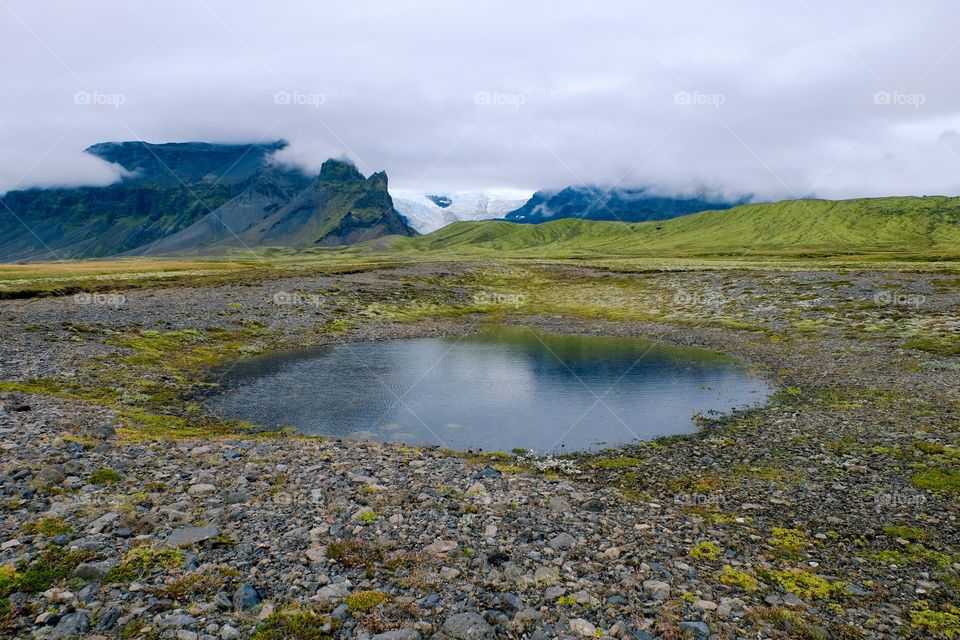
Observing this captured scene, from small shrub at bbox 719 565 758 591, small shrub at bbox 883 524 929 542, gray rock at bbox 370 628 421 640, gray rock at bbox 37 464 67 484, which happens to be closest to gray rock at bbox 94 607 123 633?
gray rock at bbox 370 628 421 640

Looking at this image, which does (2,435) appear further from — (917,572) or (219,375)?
(917,572)

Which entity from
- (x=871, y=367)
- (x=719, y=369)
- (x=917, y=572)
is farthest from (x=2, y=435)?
(x=871, y=367)

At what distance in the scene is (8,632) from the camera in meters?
9.70

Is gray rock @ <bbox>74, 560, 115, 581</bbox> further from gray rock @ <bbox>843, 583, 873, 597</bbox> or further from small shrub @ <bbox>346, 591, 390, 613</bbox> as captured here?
gray rock @ <bbox>843, 583, 873, 597</bbox>

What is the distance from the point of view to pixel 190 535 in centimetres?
1355

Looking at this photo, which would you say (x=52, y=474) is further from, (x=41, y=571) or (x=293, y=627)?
(x=293, y=627)

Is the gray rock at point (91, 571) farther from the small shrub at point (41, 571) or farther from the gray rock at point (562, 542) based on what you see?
the gray rock at point (562, 542)

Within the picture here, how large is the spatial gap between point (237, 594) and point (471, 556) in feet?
18.1

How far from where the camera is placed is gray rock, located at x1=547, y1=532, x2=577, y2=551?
46.9 ft

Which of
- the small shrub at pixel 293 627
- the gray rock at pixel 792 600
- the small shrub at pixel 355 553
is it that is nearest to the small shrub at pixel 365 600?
the small shrub at pixel 293 627

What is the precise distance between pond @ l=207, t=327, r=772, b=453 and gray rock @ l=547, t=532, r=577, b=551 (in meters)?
10.3

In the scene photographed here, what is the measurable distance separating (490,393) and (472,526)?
21732 mm

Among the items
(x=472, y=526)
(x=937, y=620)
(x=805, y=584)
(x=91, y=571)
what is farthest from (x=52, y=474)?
(x=937, y=620)

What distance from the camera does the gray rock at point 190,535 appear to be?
1323cm
